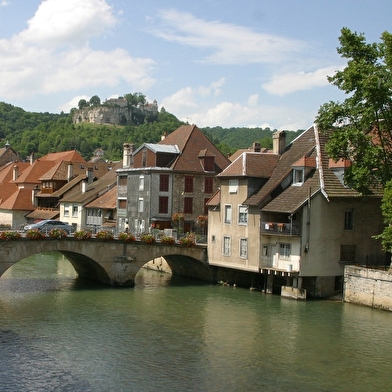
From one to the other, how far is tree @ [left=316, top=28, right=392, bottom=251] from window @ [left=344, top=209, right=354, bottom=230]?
3.30 metres

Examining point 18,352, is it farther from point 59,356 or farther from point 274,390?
point 274,390

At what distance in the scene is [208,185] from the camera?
6259cm

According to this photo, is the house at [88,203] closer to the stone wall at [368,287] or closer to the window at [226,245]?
the window at [226,245]

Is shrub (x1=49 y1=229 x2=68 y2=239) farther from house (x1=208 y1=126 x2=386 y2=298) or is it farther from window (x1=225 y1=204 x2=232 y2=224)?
house (x1=208 y1=126 x2=386 y2=298)

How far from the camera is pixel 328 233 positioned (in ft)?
149

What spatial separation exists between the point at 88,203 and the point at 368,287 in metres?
39.5

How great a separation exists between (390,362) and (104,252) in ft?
77.9

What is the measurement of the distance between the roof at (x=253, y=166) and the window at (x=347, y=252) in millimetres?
7351

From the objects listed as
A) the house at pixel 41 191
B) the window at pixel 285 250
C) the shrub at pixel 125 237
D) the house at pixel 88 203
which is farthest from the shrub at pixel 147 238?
the house at pixel 41 191

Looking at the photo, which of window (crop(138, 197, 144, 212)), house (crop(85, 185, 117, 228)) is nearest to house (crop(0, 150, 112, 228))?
house (crop(85, 185, 117, 228))

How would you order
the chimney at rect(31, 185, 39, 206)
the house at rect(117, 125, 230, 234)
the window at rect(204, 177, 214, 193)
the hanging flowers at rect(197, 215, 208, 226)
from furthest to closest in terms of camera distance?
the chimney at rect(31, 185, 39, 206) < the window at rect(204, 177, 214, 193) < the house at rect(117, 125, 230, 234) < the hanging flowers at rect(197, 215, 208, 226)

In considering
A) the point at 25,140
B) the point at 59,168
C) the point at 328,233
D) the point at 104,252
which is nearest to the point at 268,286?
the point at 328,233

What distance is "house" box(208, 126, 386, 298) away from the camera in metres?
44.9

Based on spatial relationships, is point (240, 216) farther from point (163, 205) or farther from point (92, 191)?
point (92, 191)
